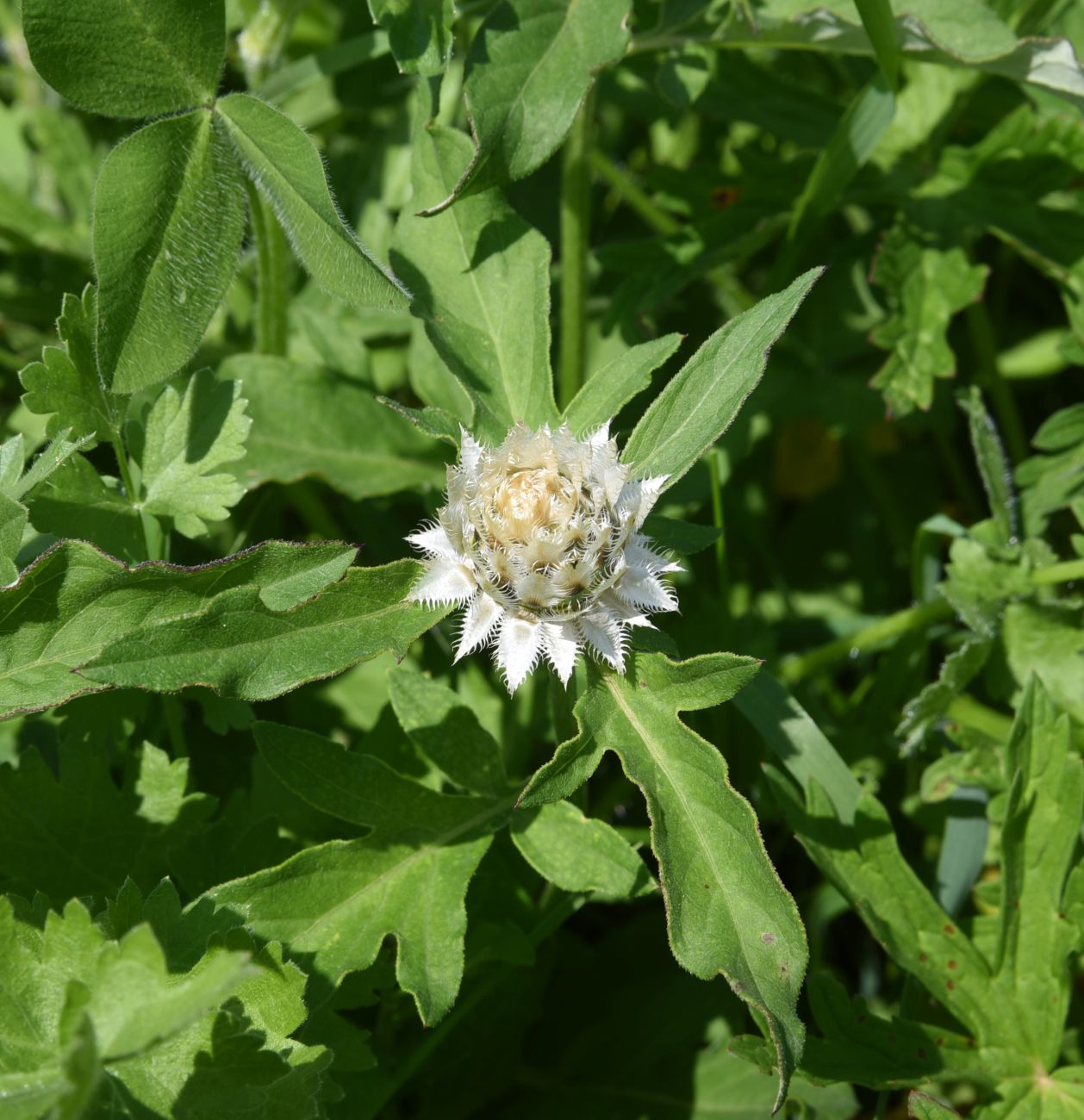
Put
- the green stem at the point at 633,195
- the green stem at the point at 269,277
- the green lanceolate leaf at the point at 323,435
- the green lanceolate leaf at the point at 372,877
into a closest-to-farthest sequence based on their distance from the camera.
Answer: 1. the green lanceolate leaf at the point at 372,877
2. the green stem at the point at 269,277
3. the green lanceolate leaf at the point at 323,435
4. the green stem at the point at 633,195

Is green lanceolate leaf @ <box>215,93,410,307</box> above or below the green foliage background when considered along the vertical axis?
above

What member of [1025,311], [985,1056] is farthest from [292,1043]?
[1025,311]

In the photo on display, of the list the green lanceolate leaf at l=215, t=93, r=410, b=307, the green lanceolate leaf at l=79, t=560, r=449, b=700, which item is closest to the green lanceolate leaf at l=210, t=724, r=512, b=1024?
the green lanceolate leaf at l=79, t=560, r=449, b=700

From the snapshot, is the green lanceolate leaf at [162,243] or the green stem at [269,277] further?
the green stem at [269,277]

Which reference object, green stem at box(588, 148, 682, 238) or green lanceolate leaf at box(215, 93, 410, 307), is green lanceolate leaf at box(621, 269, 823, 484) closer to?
green lanceolate leaf at box(215, 93, 410, 307)

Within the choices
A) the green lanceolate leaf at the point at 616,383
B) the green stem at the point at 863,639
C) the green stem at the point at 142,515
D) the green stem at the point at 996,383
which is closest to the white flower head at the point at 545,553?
the green lanceolate leaf at the point at 616,383

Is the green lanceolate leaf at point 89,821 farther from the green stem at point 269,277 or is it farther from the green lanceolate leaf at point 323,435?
the green stem at point 269,277
